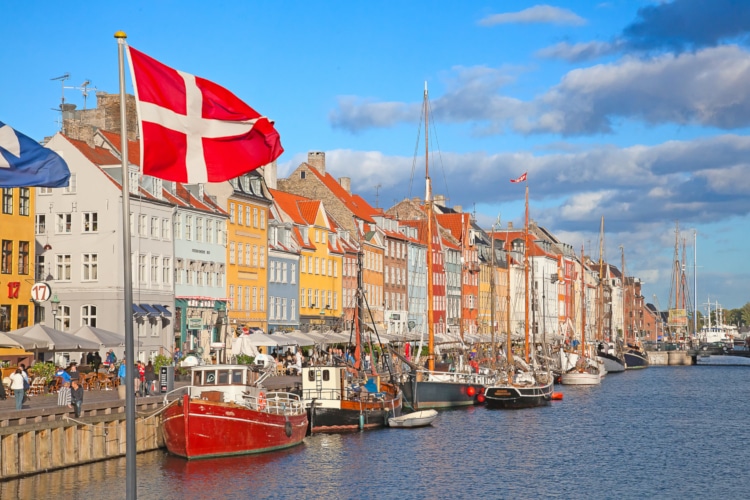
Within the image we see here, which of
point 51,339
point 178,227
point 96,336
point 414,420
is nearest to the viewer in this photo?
point 51,339

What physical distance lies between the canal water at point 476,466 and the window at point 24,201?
2135cm

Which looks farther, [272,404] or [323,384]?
[323,384]

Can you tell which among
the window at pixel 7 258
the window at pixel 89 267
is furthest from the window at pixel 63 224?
the window at pixel 7 258

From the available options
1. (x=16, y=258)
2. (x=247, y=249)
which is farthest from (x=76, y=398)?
(x=247, y=249)

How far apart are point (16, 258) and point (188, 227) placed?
1905cm

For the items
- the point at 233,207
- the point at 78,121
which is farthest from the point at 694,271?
the point at 78,121

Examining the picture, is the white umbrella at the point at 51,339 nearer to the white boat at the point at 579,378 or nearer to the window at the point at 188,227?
the window at the point at 188,227

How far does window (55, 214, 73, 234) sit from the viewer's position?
7456 centimetres

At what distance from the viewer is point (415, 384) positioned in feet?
224

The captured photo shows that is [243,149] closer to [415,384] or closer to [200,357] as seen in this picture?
[415,384]

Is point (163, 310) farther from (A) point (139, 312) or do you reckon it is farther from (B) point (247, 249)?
(B) point (247, 249)

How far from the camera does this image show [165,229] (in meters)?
78.4

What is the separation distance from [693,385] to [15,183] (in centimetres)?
9407

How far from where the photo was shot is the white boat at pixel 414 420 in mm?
58438
